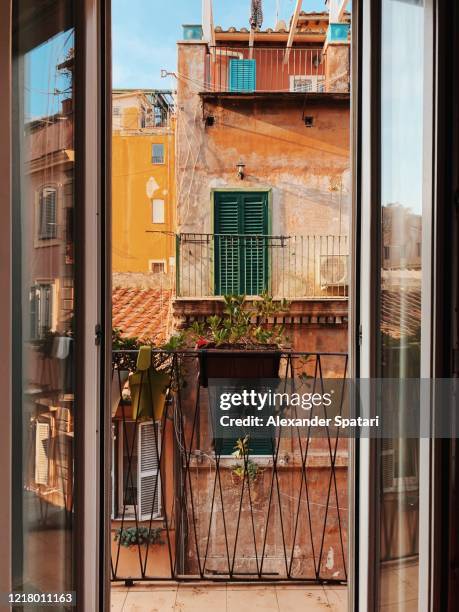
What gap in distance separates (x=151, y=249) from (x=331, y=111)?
2294 mm

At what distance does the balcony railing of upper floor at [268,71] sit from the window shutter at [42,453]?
4.80 m

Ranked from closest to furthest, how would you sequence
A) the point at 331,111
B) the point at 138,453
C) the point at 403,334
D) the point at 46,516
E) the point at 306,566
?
the point at 46,516, the point at 403,334, the point at 138,453, the point at 306,566, the point at 331,111

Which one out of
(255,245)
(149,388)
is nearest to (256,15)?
(255,245)

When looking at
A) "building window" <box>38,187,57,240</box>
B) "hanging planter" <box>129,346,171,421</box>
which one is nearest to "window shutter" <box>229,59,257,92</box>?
"hanging planter" <box>129,346,171,421</box>

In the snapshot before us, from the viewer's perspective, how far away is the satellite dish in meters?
5.88

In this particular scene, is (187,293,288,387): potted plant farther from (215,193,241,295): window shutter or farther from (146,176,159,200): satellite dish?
(146,176,159,200): satellite dish

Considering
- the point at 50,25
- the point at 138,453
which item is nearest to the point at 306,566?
the point at 138,453

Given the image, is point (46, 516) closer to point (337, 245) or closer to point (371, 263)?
point (371, 263)

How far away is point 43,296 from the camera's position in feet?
4.63

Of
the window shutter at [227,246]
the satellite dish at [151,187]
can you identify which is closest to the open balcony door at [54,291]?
the window shutter at [227,246]

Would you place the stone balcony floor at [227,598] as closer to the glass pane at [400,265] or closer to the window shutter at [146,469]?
the glass pane at [400,265]

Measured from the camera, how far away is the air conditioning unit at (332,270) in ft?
18.3

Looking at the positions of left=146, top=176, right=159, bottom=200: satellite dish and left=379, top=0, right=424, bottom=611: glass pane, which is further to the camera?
left=146, top=176, right=159, bottom=200: satellite dish

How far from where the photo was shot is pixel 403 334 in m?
1.66
